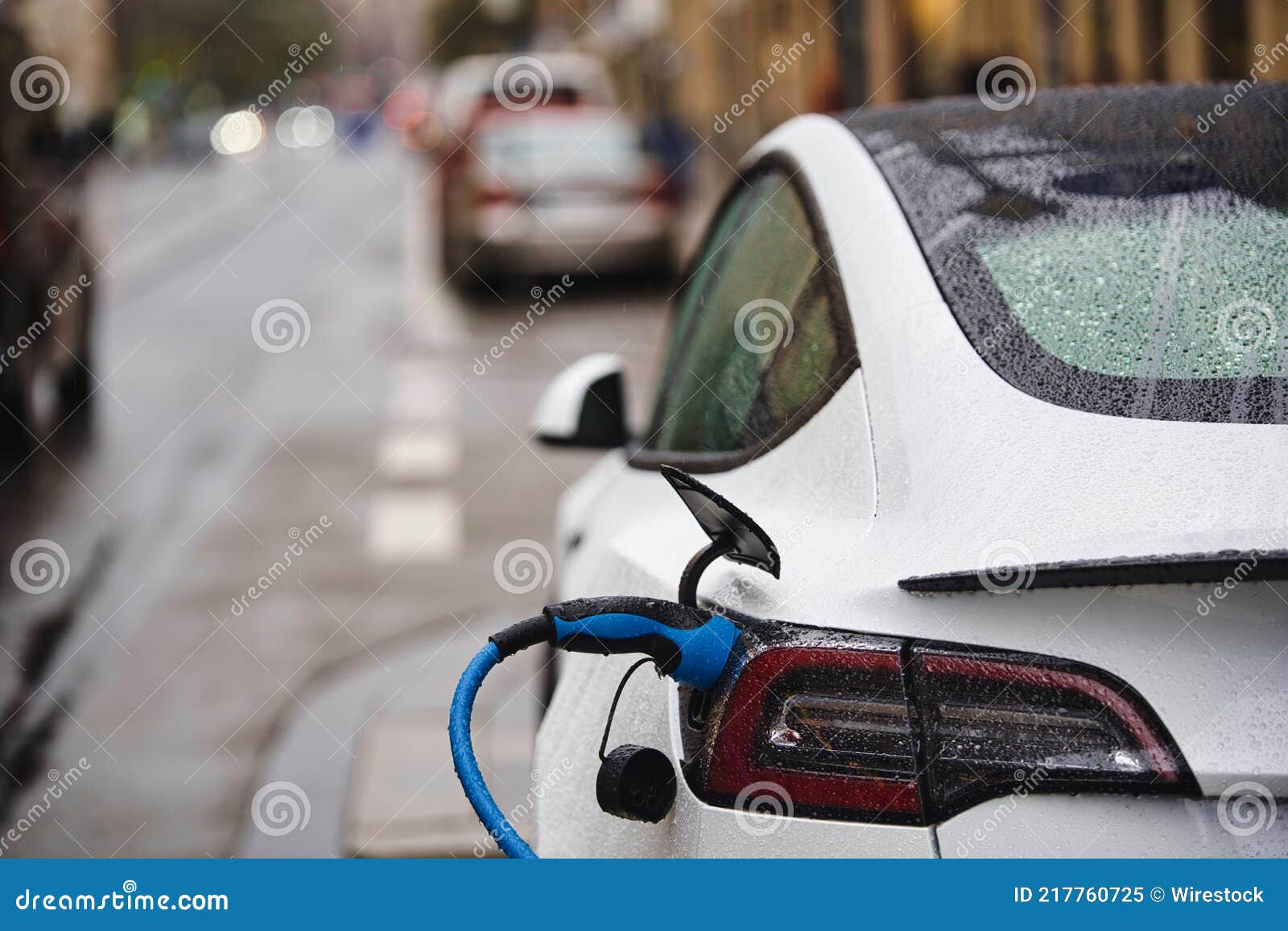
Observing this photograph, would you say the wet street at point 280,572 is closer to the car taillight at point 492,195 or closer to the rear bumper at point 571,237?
the rear bumper at point 571,237

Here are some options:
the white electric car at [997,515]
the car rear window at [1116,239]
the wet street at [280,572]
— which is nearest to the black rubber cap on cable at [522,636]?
the white electric car at [997,515]

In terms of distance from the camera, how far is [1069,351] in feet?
6.42

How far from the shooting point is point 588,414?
3.43 metres

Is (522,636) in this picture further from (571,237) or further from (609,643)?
(571,237)

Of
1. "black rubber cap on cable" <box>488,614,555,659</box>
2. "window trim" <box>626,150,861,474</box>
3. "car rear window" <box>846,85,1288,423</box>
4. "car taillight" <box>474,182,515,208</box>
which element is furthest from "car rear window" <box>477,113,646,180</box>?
"black rubber cap on cable" <box>488,614,555,659</box>

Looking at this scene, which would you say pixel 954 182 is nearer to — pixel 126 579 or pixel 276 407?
pixel 126 579

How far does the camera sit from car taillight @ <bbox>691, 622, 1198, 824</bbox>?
159 cm

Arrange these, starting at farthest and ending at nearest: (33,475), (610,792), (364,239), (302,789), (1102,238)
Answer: (364,239) < (33,475) < (302,789) < (1102,238) < (610,792)

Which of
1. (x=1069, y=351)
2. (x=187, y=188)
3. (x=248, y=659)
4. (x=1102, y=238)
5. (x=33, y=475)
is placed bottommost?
(x=1069, y=351)

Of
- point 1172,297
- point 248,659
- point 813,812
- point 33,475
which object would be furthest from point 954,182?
point 33,475

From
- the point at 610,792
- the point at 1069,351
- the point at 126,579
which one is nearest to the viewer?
the point at 610,792

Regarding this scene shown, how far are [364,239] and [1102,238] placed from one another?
23.3m

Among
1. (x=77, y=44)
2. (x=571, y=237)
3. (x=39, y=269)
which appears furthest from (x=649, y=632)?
(x=77, y=44)

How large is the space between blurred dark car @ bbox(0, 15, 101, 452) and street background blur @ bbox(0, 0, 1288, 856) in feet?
0.09
